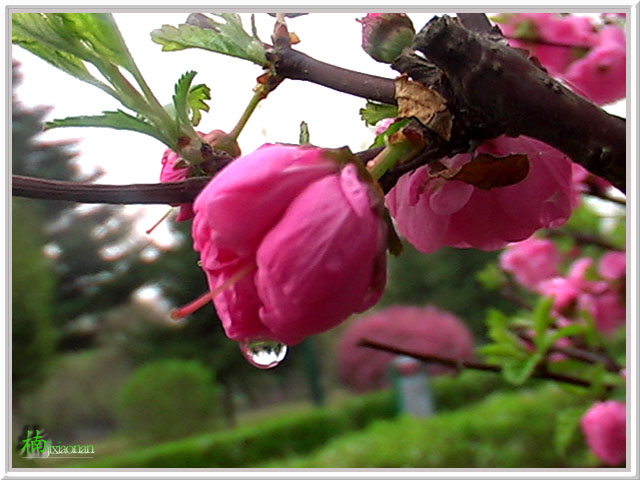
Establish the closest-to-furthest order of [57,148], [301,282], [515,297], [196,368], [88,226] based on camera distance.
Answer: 1. [301,282]
2. [515,297]
3. [57,148]
4. [88,226]
5. [196,368]

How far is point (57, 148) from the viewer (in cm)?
461

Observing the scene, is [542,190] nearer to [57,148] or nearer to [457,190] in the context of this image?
[457,190]

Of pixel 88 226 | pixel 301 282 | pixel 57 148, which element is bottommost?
pixel 301 282

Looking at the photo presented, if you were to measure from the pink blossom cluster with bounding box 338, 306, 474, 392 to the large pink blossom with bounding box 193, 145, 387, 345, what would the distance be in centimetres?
549

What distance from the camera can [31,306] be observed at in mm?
4863

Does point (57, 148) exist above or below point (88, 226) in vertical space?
above

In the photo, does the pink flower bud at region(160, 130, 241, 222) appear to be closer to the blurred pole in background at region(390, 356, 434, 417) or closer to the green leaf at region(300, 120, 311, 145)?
the green leaf at region(300, 120, 311, 145)

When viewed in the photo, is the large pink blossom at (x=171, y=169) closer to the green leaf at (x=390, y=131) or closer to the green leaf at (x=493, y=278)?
the green leaf at (x=390, y=131)

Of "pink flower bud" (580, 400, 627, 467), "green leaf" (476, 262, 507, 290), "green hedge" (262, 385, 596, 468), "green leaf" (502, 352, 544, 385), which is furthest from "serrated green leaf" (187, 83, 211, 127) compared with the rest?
"green hedge" (262, 385, 596, 468)

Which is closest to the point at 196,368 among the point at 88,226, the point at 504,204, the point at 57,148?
the point at 88,226

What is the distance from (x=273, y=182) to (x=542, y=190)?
9cm

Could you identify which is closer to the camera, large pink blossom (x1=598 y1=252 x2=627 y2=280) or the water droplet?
the water droplet

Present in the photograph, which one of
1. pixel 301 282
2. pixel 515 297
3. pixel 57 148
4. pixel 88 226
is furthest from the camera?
pixel 88 226

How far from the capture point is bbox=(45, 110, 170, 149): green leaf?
0.20 metres
